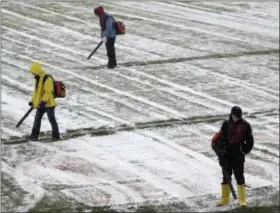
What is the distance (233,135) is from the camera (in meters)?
10.9

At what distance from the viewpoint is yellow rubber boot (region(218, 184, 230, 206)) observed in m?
11.4

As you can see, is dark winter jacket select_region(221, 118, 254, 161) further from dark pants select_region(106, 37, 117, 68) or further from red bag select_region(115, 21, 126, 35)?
dark pants select_region(106, 37, 117, 68)

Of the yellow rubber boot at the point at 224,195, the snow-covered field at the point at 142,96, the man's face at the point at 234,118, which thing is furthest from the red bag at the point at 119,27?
the man's face at the point at 234,118

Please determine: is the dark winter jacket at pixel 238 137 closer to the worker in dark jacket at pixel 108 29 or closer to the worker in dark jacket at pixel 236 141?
the worker in dark jacket at pixel 236 141

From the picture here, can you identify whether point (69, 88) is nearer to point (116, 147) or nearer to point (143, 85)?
point (143, 85)

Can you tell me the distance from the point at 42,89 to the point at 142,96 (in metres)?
4.32

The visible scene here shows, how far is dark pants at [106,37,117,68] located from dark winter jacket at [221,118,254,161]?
8767 millimetres

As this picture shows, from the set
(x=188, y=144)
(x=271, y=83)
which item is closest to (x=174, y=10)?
(x=271, y=83)

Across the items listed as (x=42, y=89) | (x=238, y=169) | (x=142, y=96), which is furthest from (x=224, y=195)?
(x=142, y=96)

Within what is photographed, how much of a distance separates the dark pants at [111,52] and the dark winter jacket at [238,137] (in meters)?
8.77

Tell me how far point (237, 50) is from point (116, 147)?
935 centimetres

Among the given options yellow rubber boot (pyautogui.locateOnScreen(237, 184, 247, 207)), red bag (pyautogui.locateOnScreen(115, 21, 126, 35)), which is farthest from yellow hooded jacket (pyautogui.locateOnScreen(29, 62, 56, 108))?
red bag (pyautogui.locateOnScreen(115, 21, 126, 35))

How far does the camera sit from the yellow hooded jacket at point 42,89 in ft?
44.3

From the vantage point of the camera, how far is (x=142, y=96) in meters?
17.6
